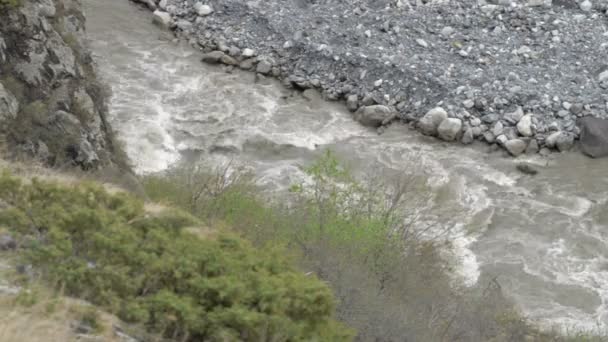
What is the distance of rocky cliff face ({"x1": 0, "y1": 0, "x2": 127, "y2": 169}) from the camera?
12.2 metres

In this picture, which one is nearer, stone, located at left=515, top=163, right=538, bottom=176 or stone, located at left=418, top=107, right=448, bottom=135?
stone, located at left=515, top=163, right=538, bottom=176

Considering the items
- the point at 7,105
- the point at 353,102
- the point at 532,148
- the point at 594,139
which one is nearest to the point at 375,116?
the point at 353,102

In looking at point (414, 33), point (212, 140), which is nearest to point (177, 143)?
point (212, 140)

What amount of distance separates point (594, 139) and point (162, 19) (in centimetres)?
1160

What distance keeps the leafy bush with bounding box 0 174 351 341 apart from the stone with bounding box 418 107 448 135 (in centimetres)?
1123

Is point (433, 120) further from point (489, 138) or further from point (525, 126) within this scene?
point (525, 126)

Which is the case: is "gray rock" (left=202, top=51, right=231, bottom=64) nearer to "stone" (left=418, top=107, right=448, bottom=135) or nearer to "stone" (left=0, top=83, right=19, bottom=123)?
→ "stone" (left=418, top=107, right=448, bottom=135)

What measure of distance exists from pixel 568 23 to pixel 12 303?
18.2 meters

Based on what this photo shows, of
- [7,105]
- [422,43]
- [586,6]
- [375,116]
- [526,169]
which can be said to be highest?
[586,6]

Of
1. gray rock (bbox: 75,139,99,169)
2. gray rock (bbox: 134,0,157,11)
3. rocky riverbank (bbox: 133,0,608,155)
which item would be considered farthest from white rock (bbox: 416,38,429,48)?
gray rock (bbox: 75,139,99,169)

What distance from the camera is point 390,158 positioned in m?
18.2

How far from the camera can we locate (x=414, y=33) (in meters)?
21.1

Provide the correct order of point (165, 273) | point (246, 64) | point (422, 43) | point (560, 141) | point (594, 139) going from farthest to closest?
1. point (246, 64)
2. point (422, 43)
3. point (560, 141)
4. point (594, 139)
5. point (165, 273)

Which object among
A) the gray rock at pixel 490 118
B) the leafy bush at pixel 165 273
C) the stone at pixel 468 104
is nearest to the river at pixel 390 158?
the gray rock at pixel 490 118
